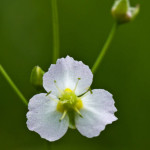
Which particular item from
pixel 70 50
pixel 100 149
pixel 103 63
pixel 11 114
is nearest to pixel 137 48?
pixel 103 63

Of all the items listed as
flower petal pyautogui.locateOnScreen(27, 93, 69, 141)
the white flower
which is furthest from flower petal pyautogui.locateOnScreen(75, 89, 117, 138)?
flower petal pyautogui.locateOnScreen(27, 93, 69, 141)

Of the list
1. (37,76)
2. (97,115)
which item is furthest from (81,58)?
(97,115)

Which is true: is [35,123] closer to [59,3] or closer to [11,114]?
[11,114]

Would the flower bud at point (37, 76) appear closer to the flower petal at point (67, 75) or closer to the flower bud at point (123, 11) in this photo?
the flower petal at point (67, 75)

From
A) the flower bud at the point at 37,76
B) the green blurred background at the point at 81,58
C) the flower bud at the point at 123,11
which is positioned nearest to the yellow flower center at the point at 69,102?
the flower bud at the point at 37,76

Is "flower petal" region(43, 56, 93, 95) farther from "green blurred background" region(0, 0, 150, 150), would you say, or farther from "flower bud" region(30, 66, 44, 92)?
"green blurred background" region(0, 0, 150, 150)
